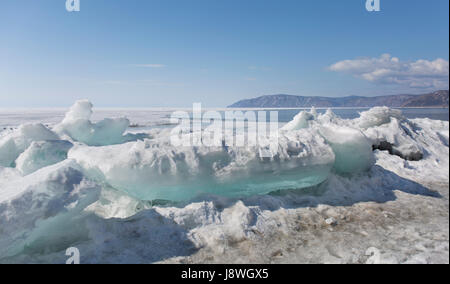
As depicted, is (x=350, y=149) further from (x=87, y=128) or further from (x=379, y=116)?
(x=87, y=128)

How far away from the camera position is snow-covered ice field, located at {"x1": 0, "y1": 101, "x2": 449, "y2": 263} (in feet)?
10.5

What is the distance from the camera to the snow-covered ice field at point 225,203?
126 inches

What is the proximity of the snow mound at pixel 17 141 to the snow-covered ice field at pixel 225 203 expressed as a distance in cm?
2

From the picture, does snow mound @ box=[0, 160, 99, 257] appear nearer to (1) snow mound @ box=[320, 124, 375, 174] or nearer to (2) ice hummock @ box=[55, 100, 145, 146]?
(1) snow mound @ box=[320, 124, 375, 174]

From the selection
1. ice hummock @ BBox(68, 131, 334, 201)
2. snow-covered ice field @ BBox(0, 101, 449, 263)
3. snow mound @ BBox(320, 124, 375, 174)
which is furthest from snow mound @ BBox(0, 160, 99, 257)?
snow mound @ BBox(320, 124, 375, 174)

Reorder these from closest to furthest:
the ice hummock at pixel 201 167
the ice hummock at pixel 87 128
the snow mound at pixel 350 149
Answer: the ice hummock at pixel 201 167 < the snow mound at pixel 350 149 < the ice hummock at pixel 87 128

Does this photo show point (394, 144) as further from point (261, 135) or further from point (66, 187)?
point (66, 187)

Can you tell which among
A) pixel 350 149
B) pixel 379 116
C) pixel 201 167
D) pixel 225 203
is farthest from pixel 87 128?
pixel 379 116

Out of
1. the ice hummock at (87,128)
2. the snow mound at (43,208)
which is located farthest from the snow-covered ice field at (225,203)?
the ice hummock at (87,128)

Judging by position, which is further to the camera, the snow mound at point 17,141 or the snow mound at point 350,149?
the snow mound at point 17,141

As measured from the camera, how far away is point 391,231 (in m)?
3.63

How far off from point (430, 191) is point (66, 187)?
5438mm

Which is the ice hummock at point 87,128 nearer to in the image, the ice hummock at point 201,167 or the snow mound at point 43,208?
the ice hummock at point 201,167
